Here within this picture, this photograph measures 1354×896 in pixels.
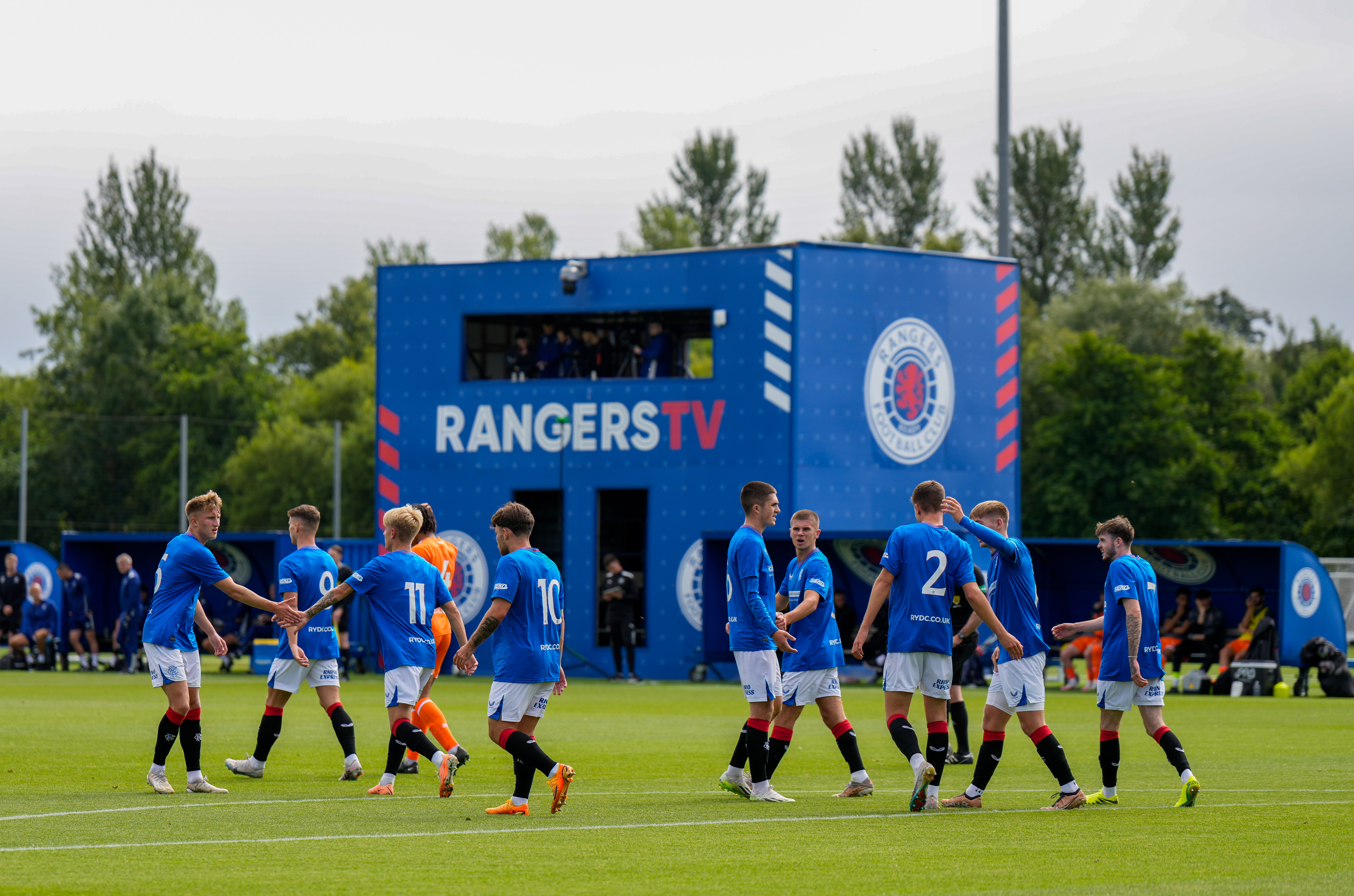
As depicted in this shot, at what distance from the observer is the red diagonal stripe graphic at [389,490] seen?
99.5ft

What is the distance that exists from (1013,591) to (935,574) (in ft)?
1.82

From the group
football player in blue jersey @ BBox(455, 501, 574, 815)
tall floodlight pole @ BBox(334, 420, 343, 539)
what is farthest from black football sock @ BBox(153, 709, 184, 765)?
tall floodlight pole @ BBox(334, 420, 343, 539)

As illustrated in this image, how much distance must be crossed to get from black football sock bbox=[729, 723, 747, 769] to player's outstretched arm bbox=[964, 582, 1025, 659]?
1.77 m

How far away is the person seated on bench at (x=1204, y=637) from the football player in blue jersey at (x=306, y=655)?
16651 millimetres

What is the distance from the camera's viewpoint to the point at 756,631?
36.1ft

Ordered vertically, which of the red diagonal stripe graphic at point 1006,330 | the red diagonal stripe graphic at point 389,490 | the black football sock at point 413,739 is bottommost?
the black football sock at point 413,739

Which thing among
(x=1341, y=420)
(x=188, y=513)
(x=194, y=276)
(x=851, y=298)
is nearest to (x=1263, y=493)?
(x=1341, y=420)

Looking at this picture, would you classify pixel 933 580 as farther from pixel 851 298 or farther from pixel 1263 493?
pixel 1263 493

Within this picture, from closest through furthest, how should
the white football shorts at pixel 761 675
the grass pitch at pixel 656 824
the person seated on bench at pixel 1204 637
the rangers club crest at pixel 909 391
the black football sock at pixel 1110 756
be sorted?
the grass pitch at pixel 656 824
the black football sock at pixel 1110 756
the white football shorts at pixel 761 675
the person seated on bench at pixel 1204 637
the rangers club crest at pixel 909 391

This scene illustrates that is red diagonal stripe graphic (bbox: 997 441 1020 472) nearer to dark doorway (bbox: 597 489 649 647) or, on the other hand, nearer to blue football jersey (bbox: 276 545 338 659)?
dark doorway (bbox: 597 489 649 647)

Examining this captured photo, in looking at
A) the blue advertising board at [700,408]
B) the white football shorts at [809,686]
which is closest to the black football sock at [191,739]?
the white football shorts at [809,686]

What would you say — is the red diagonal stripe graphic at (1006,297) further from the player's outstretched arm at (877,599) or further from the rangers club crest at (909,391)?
the player's outstretched arm at (877,599)

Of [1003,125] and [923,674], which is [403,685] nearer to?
[923,674]

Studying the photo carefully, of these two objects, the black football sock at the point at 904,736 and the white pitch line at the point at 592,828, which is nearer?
the white pitch line at the point at 592,828
